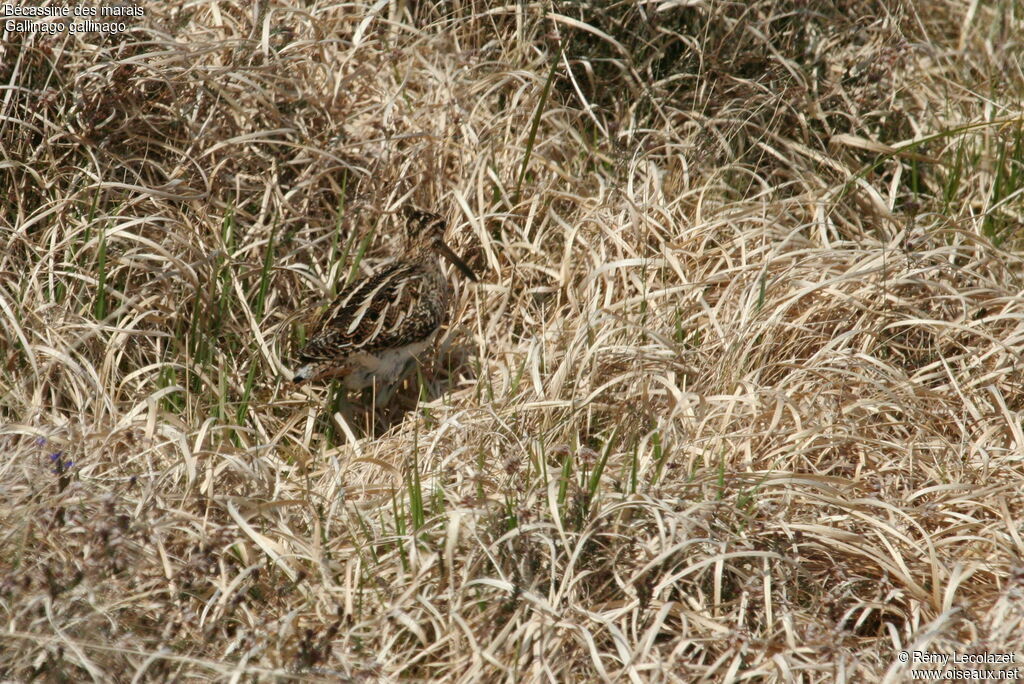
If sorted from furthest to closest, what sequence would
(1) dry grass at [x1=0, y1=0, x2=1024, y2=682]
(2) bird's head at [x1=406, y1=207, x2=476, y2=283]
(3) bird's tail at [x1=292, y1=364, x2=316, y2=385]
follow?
(2) bird's head at [x1=406, y1=207, x2=476, y2=283], (3) bird's tail at [x1=292, y1=364, x2=316, y2=385], (1) dry grass at [x1=0, y1=0, x2=1024, y2=682]

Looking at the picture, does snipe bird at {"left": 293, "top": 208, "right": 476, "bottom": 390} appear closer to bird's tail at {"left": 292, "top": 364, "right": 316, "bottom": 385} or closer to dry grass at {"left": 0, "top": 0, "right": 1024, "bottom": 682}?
bird's tail at {"left": 292, "top": 364, "right": 316, "bottom": 385}

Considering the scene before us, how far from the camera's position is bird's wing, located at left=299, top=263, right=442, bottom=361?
15.9 feet

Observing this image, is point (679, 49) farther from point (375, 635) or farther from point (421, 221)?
point (375, 635)

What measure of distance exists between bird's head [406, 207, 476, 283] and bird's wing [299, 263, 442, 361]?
5.3 inches

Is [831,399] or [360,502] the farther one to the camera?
[831,399]

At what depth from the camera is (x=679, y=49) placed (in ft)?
19.7

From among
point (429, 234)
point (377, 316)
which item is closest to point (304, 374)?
point (377, 316)

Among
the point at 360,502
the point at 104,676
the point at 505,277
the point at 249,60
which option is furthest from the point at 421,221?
the point at 104,676

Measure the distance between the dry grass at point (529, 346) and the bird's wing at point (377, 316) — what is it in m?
0.23

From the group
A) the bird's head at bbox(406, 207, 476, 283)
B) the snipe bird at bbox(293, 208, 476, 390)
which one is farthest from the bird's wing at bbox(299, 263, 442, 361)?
the bird's head at bbox(406, 207, 476, 283)

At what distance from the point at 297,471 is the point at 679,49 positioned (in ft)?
9.75

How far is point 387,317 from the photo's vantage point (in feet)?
16.4

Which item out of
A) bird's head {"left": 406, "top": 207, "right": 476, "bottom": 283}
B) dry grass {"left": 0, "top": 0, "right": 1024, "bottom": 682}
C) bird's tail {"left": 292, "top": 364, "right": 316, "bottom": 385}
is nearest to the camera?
dry grass {"left": 0, "top": 0, "right": 1024, "bottom": 682}

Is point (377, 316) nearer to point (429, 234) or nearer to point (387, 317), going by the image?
point (387, 317)
